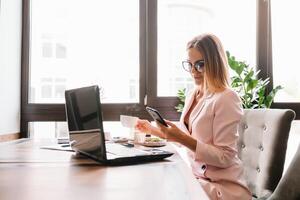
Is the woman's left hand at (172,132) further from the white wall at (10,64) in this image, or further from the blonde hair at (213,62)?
the white wall at (10,64)

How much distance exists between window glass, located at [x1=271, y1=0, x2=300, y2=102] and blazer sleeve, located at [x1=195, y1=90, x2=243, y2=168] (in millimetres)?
1675

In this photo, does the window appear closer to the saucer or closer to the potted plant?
the potted plant

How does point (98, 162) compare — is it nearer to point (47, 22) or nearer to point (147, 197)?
point (147, 197)

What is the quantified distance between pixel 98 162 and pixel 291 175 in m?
0.67

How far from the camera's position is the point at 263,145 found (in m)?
1.32

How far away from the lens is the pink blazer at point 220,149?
1273 millimetres

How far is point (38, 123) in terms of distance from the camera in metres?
2.81

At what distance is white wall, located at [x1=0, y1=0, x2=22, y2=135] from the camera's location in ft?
8.07

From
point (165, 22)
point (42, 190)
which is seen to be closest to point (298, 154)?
point (42, 190)

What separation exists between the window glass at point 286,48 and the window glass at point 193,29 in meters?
0.20

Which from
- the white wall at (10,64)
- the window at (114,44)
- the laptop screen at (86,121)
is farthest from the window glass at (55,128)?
the laptop screen at (86,121)

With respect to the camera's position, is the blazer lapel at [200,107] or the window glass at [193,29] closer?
the blazer lapel at [200,107]

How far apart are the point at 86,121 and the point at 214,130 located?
0.56 m

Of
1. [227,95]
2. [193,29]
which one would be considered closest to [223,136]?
[227,95]
